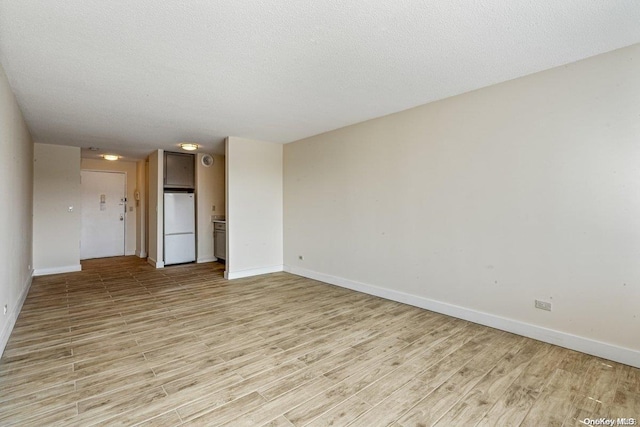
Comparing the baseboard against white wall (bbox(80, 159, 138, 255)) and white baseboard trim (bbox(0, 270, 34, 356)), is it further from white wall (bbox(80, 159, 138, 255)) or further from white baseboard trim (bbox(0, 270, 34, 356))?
white baseboard trim (bbox(0, 270, 34, 356))

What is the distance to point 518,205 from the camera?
116 inches

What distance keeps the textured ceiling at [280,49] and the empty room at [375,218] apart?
0.07ft

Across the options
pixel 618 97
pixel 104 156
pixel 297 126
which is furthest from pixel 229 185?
pixel 618 97

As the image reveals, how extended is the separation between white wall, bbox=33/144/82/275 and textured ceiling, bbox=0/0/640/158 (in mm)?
2438

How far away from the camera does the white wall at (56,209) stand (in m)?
5.55

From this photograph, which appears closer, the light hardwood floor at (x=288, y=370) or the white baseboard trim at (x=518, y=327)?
the light hardwood floor at (x=288, y=370)

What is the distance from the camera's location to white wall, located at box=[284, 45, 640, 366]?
2.43m

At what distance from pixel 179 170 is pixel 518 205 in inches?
250

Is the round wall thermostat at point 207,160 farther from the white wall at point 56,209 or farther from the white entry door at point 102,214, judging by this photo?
the white entry door at point 102,214

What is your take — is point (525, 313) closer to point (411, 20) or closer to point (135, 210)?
point (411, 20)

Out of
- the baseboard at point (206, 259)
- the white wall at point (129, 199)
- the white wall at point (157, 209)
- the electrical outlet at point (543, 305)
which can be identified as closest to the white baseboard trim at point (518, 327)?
the electrical outlet at point (543, 305)

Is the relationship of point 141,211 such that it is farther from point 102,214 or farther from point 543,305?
point 543,305

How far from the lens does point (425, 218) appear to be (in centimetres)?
372

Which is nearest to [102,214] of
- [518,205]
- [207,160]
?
[207,160]
